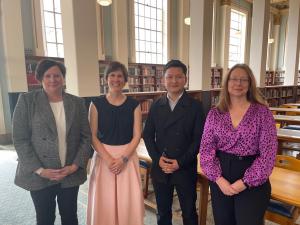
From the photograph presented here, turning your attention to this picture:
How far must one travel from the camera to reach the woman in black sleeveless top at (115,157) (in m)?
1.76

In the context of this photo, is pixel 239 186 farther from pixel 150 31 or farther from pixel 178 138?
pixel 150 31

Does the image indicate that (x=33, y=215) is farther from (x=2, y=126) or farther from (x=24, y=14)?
(x=24, y=14)

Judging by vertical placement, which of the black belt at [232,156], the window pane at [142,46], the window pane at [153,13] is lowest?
the black belt at [232,156]

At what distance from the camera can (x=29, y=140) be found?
156cm

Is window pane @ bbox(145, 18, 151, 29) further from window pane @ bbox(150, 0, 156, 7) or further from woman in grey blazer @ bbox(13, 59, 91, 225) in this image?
woman in grey blazer @ bbox(13, 59, 91, 225)

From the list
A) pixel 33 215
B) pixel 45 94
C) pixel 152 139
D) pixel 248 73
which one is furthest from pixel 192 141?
pixel 33 215

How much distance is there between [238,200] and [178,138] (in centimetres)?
54

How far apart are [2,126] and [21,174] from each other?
16.3 feet

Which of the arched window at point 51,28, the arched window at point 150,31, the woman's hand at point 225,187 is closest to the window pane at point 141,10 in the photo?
the arched window at point 150,31

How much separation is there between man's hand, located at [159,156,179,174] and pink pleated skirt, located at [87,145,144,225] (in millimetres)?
227

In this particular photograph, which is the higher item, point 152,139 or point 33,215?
point 152,139

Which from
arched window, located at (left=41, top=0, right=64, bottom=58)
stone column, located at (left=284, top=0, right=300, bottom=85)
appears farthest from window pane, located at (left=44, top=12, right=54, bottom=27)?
stone column, located at (left=284, top=0, right=300, bottom=85)

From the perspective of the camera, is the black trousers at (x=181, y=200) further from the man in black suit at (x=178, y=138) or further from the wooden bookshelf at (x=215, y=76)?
the wooden bookshelf at (x=215, y=76)

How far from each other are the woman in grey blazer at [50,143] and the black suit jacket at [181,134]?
53cm
